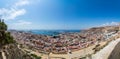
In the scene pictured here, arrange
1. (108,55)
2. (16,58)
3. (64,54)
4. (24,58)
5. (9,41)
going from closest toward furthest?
(108,55)
(16,58)
(9,41)
(24,58)
(64,54)

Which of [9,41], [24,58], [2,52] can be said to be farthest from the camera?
[24,58]

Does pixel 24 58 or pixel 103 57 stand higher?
pixel 103 57

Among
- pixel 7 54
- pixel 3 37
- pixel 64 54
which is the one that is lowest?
pixel 64 54

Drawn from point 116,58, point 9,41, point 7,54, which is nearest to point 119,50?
point 116,58

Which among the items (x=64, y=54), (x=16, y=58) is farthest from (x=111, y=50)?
(x=64, y=54)

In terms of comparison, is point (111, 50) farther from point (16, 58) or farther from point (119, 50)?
point (16, 58)

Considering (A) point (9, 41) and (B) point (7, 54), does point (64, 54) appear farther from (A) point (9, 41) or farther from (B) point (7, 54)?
(B) point (7, 54)

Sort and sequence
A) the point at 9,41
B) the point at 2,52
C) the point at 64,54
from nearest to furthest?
the point at 2,52 → the point at 9,41 → the point at 64,54

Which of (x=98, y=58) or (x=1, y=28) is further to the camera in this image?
(x=1, y=28)

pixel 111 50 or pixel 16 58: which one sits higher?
pixel 111 50
